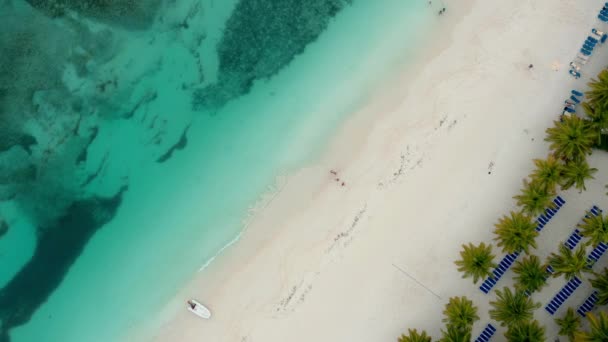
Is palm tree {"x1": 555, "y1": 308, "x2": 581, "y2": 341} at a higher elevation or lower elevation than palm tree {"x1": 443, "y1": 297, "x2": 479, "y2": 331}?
higher

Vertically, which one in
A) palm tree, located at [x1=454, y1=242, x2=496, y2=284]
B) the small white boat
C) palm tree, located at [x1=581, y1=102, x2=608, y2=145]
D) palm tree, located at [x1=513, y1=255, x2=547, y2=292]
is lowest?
the small white boat

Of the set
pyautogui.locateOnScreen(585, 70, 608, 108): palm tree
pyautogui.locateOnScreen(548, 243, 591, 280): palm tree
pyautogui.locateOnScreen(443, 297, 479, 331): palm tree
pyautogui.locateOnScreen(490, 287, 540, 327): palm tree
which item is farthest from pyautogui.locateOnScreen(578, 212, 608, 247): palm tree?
pyautogui.locateOnScreen(443, 297, 479, 331): palm tree

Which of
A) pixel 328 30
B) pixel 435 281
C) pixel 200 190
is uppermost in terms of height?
pixel 328 30

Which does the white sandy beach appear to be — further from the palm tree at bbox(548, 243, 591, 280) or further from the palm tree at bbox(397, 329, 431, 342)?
the palm tree at bbox(397, 329, 431, 342)

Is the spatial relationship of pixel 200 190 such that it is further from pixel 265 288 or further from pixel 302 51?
pixel 302 51

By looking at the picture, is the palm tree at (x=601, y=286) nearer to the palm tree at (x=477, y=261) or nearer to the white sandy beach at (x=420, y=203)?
the white sandy beach at (x=420, y=203)

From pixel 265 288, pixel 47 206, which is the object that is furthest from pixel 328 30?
pixel 47 206
